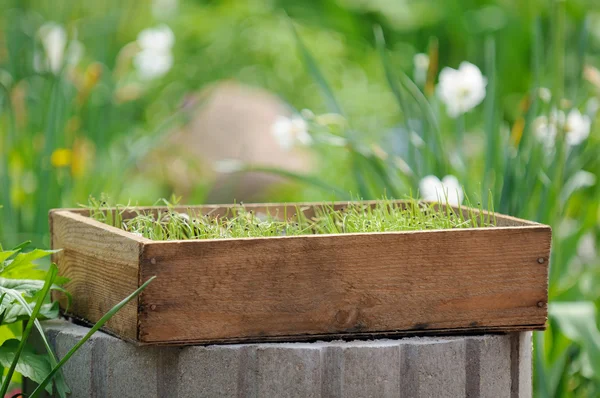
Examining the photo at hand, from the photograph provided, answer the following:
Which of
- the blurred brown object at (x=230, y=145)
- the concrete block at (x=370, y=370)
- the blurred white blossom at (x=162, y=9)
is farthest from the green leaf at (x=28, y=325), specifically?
the blurred white blossom at (x=162, y=9)

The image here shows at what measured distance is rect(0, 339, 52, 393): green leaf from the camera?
136 centimetres

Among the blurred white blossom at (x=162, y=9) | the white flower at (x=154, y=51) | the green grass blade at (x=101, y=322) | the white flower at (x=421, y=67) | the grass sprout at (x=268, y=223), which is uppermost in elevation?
the blurred white blossom at (x=162, y=9)

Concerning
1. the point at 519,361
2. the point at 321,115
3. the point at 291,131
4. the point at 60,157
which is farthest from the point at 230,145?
the point at 519,361

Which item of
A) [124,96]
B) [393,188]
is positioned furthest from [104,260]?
[124,96]

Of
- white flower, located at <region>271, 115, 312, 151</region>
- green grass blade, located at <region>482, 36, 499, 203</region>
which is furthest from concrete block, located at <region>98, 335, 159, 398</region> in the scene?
green grass blade, located at <region>482, 36, 499, 203</region>

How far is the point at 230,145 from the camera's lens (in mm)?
5008

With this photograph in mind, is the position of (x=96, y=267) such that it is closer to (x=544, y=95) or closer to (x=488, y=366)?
(x=488, y=366)

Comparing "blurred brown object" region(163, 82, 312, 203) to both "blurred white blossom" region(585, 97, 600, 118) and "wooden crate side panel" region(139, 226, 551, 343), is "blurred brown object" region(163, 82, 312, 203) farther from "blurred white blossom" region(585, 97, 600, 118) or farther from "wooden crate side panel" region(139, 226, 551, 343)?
"wooden crate side panel" region(139, 226, 551, 343)

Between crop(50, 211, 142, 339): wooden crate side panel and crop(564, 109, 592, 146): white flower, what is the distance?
1.37 metres

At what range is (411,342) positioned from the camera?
140 cm

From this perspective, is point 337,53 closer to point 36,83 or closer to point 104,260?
point 36,83

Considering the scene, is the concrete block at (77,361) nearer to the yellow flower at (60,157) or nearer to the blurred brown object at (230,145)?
the yellow flower at (60,157)

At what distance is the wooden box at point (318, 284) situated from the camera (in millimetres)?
1325

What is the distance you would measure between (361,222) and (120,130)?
303cm
